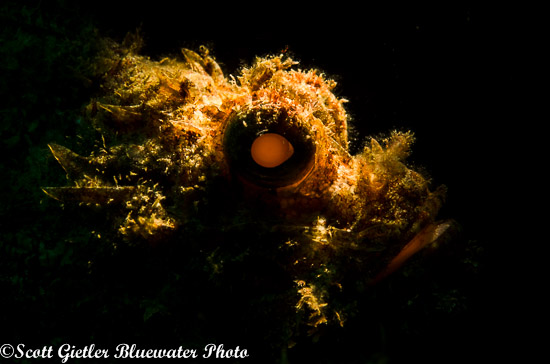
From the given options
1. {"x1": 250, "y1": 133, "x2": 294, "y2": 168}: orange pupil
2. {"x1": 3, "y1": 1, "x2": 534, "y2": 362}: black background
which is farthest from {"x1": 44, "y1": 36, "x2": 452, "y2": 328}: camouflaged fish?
{"x1": 3, "y1": 1, "x2": 534, "y2": 362}: black background

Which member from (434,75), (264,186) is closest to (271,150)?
(264,186)

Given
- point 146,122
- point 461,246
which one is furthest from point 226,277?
point 461,246

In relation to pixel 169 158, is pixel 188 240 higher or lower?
lower

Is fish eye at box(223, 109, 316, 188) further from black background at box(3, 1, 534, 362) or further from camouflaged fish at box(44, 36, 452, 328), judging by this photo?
black background at box(3, 1, 534, 362)

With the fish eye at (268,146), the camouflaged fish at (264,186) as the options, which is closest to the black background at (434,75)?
the camouflaged fish at (264,186)

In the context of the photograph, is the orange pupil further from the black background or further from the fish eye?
the black background

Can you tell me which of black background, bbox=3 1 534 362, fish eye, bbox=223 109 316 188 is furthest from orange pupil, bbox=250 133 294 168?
black background, bbox=3 1 534 362

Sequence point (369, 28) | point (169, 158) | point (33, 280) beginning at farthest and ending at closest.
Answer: point (369, 28), point (33, 280), point (169, 158)

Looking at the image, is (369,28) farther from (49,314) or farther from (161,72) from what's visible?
(49,314)

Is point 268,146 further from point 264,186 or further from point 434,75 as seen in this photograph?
point 434,75
